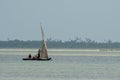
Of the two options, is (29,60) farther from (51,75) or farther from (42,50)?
(51,75)

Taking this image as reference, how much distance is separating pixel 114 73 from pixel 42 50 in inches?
938

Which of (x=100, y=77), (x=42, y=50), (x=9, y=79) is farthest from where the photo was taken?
(x=42, y=50)

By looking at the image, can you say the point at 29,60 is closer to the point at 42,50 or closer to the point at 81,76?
the point at 42,50

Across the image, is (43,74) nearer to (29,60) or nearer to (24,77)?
(24,77)

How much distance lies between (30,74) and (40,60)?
2691 centimetres

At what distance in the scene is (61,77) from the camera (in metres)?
58.9

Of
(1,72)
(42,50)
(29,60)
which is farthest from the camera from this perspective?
(29,60)

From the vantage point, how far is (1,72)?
64.1m

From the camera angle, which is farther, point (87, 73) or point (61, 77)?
point (87, 73)

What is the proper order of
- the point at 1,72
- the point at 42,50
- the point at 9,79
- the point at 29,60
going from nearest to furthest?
the point at 9,79, the point at 1,72, the point at 42,50, the point at 29,60

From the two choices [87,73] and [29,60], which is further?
[29,60]

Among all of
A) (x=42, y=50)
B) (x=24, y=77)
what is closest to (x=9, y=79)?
(x=24, y=77)

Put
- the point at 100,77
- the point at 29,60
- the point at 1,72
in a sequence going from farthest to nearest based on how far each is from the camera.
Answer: the point at 29,60, the point at 1,72, the point at 100,77

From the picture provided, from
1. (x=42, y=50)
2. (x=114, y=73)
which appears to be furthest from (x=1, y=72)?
(x=42, y=50)
